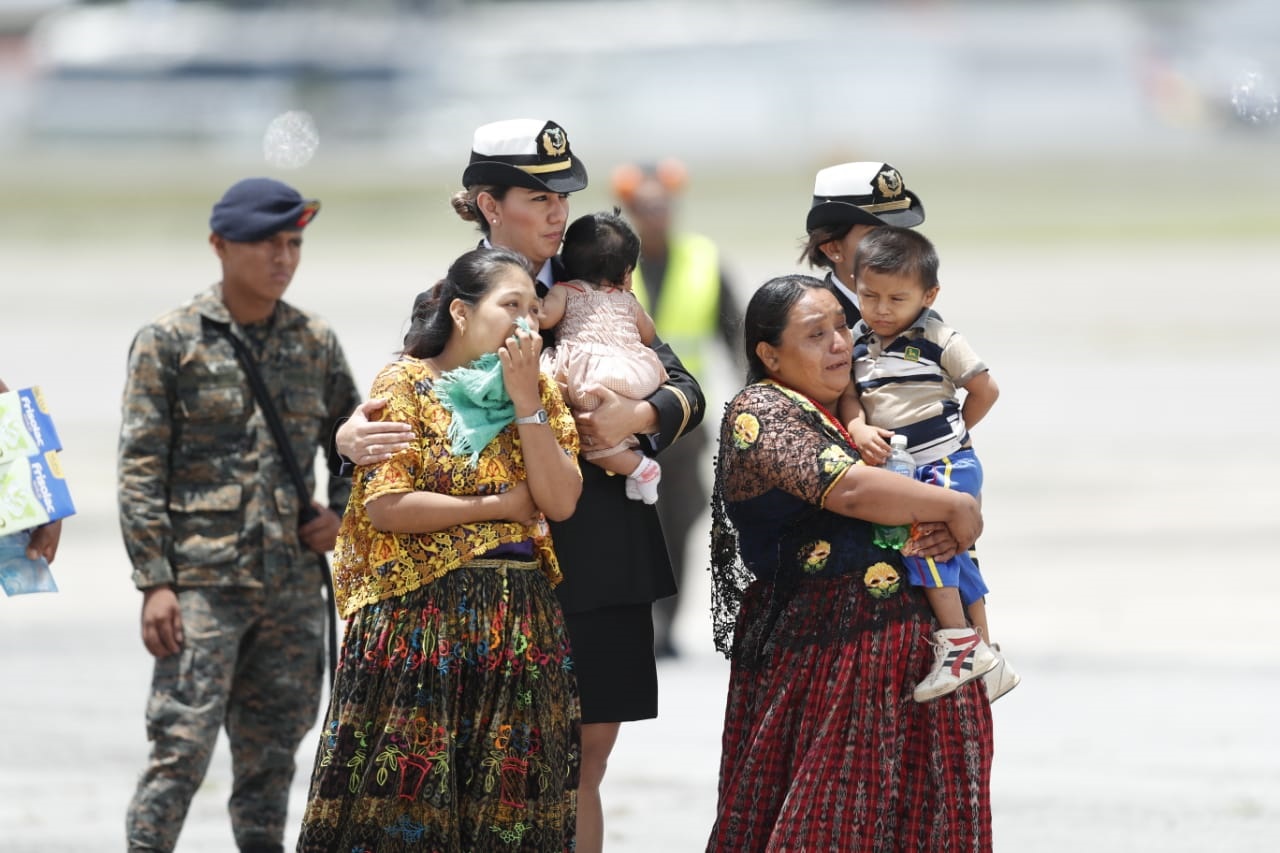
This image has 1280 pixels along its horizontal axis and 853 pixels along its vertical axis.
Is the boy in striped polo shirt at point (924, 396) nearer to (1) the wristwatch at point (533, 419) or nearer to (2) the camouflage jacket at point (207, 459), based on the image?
(1) the wristwatch at point (533, 419)

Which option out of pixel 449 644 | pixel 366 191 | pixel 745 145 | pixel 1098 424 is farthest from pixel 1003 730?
pixel 745 145

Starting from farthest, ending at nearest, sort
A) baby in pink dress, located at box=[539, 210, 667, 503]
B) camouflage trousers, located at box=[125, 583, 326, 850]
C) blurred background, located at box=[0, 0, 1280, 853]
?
blurred background, located at box=[0, 0, 1280, 853], camouflage trousers, located at box=[125, 583, 326, 850], baby in pink dress, located at box=[539, 210, 667, 503]

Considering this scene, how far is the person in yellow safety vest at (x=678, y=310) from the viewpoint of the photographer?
8336 millimetres

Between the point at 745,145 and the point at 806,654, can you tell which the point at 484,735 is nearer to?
the point at 806,654

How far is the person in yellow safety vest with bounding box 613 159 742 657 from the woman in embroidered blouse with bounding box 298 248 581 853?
421cm

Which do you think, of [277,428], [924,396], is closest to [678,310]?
[277,428]

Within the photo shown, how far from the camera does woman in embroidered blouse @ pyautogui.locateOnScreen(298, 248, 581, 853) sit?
3.95 m

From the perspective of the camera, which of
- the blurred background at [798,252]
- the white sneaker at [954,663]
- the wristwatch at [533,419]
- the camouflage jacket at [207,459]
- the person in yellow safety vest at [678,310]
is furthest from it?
the person in yellow safety vest at [678,310]

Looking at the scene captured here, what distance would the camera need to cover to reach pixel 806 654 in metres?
4.18

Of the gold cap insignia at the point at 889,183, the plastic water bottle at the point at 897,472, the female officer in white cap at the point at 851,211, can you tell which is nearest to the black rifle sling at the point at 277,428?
the female officer in white cap at the point at 851,211

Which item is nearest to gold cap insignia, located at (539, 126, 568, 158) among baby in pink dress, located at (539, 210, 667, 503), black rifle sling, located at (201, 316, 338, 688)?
baby in pink dress, located at (539, 210, 667, 503)

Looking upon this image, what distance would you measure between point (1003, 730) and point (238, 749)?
3083 millimetres

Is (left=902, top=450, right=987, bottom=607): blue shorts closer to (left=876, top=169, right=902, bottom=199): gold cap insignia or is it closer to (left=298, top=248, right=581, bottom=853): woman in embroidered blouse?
(left=876, top=169, right=902, bottom=199): gold cap insignia

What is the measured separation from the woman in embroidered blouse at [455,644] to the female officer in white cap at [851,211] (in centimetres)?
81
